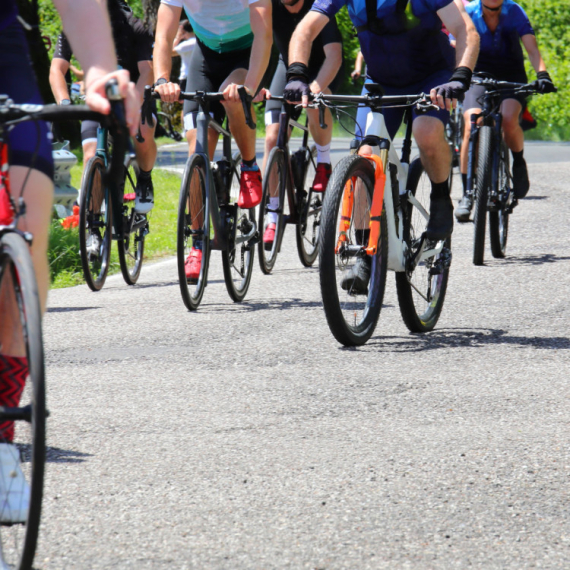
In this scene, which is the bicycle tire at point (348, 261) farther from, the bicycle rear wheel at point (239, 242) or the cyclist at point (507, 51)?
the cyclist at point (507, 51)

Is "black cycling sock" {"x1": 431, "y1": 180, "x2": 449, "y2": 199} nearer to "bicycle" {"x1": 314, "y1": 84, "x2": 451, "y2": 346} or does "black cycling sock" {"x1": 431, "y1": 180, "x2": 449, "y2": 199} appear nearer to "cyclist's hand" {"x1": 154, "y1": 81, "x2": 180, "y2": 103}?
"bicycle" {"x1": 314, "y1": 84, "x2": 451, "y2": 346}

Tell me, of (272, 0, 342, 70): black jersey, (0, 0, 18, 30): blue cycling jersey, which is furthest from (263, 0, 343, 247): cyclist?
(0, 0, 18, 30): blue cycling jersey

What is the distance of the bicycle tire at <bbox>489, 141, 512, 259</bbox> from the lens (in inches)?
317

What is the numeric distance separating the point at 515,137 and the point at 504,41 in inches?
31.0

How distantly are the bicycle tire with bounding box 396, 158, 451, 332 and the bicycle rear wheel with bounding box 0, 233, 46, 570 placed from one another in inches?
123

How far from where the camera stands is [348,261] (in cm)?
503

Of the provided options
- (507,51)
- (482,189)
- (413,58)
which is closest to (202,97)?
(413,58)

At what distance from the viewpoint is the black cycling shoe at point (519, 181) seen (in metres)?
8.44

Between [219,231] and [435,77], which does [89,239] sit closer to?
[219,231]

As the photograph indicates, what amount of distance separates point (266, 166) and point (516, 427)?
143 inches

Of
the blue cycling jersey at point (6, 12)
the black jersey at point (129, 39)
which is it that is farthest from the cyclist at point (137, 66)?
the blue cycling jersey at point (6, 12)

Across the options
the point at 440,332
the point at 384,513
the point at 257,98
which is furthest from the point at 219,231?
the point at 384,513

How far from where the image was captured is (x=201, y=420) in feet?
13.1

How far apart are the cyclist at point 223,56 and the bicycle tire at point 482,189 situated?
184 cm
